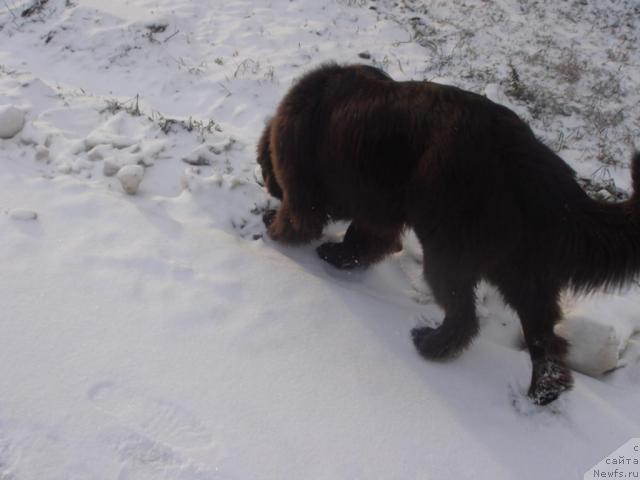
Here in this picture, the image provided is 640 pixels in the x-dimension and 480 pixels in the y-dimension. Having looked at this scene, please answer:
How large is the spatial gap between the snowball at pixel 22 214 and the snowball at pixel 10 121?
104cm

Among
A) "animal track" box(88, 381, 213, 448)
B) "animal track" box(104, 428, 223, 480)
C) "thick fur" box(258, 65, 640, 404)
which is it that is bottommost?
"animal track" box(104, 428, 223, 480)

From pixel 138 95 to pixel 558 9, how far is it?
487cm

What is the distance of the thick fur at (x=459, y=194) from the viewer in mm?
2242

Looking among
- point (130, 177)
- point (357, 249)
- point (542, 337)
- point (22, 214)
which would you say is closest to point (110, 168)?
point (130, 177)

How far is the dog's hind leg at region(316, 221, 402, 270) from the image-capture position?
345cm

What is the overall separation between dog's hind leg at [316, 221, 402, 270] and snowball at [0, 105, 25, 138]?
2.48m

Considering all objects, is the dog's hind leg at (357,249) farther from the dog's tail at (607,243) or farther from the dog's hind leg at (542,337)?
the dog's tail at (607,243)

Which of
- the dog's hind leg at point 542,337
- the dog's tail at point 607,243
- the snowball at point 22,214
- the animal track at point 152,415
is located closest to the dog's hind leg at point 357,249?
the dog's hind leg at point 542,337

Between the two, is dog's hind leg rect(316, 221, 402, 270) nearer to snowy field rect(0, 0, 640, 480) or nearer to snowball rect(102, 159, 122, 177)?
snowy field rect(0, 0, 640, 480)

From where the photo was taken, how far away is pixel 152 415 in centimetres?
236

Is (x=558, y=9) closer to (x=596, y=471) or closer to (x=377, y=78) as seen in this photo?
(x=377, y=78)

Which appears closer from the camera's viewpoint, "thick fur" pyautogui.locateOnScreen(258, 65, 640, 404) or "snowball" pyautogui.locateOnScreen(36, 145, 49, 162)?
"thick fur" pyautogui.locateOnScreen(258, 65, 640, 404)

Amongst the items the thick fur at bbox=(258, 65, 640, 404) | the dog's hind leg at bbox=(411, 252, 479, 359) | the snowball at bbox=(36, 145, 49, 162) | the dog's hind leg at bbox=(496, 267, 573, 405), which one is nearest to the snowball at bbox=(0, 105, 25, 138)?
the snowball at bbox=(36, 145, 49, 162)

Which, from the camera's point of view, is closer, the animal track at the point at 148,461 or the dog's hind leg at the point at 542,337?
the animal track at the point at 148,461
